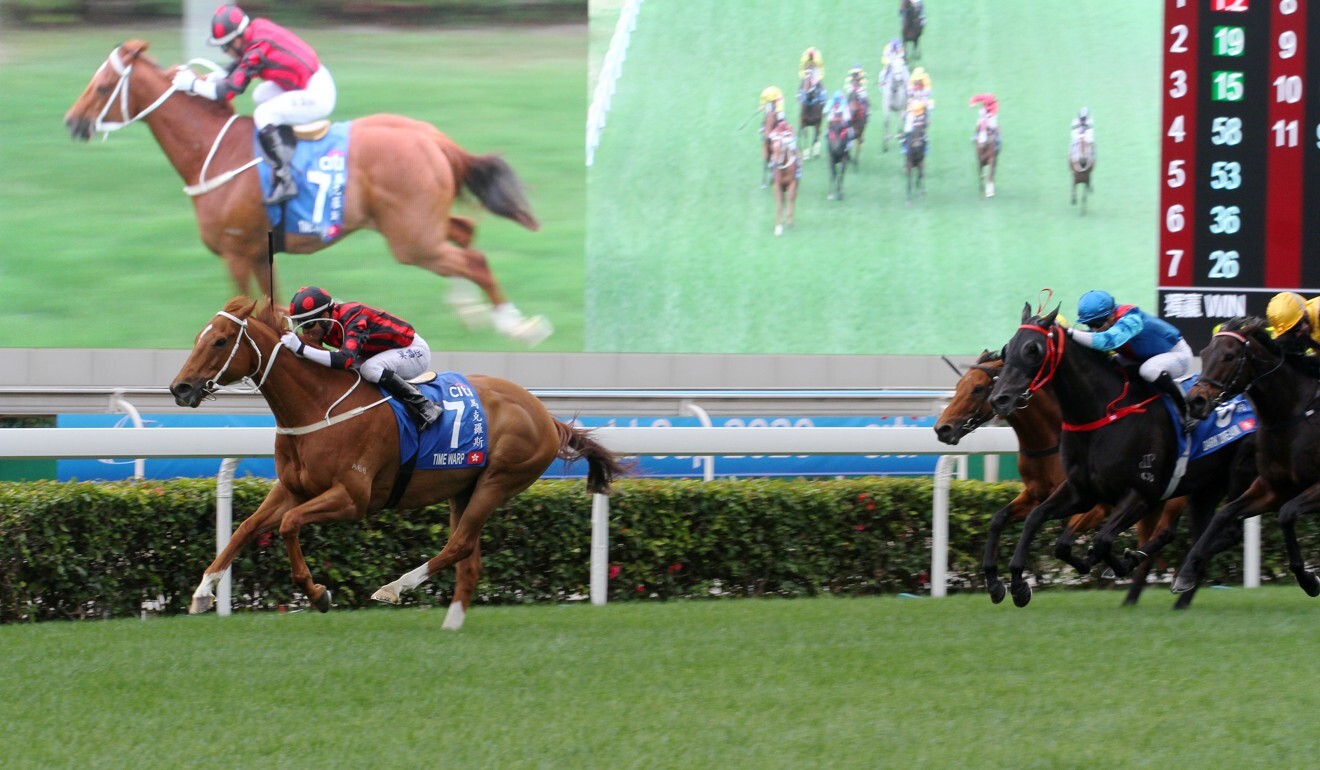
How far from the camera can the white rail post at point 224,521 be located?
16.8ft

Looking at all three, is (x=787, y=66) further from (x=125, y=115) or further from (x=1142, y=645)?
(x=1142, y=645)

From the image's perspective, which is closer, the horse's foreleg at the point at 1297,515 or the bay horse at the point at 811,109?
the horse's foreleg at the point at 1297,515

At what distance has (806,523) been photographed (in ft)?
19.6

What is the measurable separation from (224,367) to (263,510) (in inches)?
18.2

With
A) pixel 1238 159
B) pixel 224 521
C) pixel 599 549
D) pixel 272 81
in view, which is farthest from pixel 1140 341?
pixel 272 81

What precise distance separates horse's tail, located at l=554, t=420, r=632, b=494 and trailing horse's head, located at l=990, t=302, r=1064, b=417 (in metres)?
1.35

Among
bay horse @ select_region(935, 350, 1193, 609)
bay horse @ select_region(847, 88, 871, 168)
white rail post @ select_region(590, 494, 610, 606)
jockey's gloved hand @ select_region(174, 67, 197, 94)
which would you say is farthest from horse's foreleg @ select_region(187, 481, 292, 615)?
bay horse @ select_region(847, 88, 871, 168)

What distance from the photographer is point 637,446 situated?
5.72 metres

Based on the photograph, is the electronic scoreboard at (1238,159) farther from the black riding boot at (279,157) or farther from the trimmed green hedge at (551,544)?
the black riding boot at (279,157)

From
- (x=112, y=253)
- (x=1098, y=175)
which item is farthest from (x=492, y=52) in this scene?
(x=1098, y=175)

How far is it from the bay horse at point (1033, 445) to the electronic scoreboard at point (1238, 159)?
398cm

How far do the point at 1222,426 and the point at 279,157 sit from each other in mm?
6717

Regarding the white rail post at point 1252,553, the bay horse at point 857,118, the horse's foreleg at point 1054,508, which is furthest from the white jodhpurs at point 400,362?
the bay horse at point 857,118

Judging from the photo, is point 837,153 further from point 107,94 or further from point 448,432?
point 448,432
